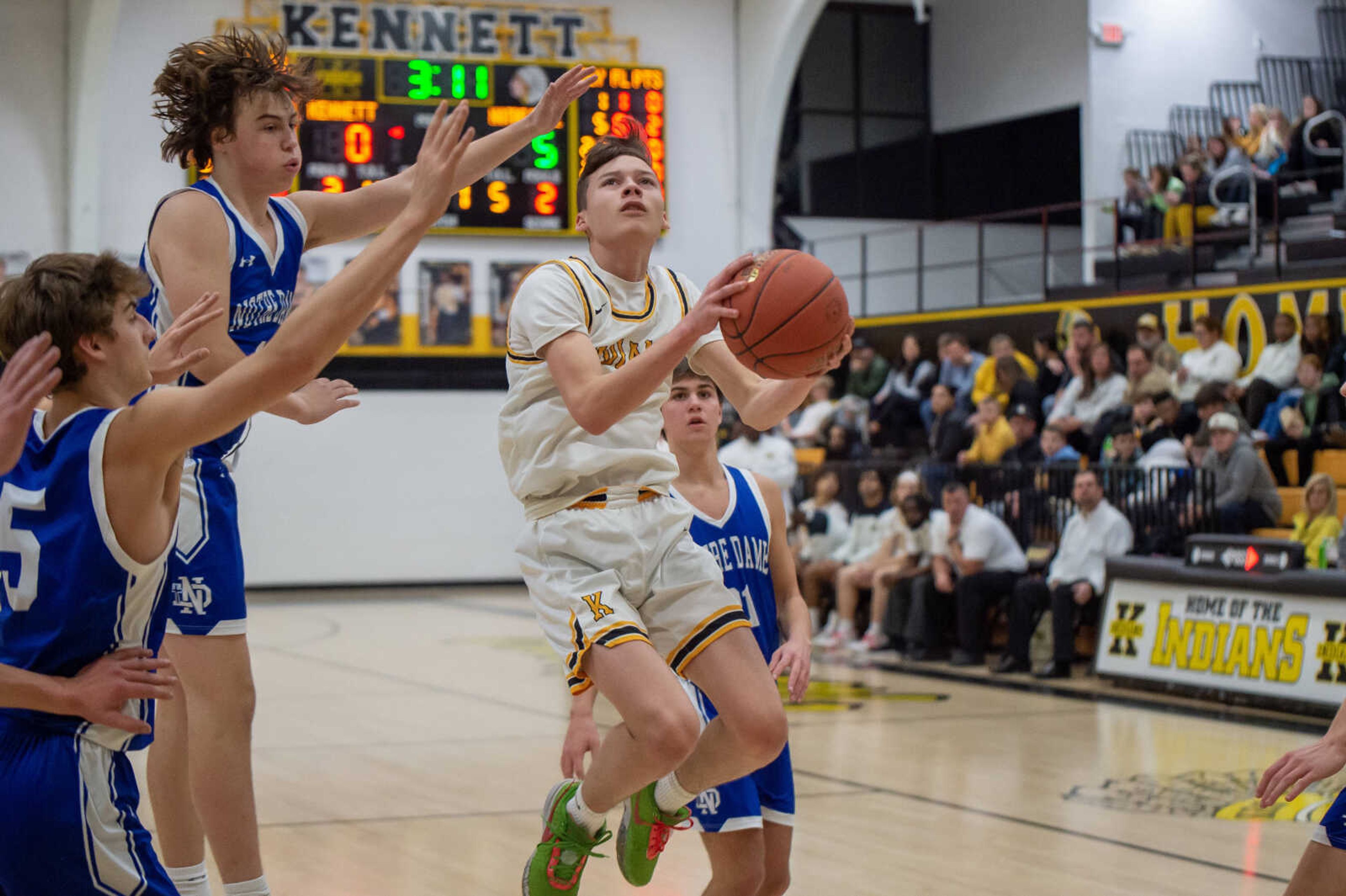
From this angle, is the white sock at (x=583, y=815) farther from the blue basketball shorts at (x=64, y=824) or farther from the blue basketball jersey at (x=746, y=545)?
the blue basketball shorts at (x=64, y=824)

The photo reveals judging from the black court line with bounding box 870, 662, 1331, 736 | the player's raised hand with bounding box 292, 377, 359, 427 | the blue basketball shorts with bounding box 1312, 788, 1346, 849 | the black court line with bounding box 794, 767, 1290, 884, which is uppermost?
the player's raised hand with bounding box 292, 377, 359, 427

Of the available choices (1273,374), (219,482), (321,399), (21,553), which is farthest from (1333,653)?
(21,553)

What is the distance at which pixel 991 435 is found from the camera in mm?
11398

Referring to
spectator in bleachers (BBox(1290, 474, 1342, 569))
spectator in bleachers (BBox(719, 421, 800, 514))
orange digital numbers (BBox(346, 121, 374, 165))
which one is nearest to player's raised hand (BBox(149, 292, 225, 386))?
spectator in bleachers (BBox(1290, 474, 1342, 569))

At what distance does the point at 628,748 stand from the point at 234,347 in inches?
46.6

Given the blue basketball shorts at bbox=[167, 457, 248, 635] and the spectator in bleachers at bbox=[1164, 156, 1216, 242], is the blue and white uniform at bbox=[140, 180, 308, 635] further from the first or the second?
the spectator in bleachers at bbox=[1164, 156, 1216, 242]

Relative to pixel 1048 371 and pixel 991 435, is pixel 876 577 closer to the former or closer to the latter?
pixel 991 435

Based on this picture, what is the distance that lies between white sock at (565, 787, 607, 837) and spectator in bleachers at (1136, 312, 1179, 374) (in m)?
8.69

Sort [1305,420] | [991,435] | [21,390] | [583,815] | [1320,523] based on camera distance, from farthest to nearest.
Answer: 1. [991,435]
2. [1305,420]
3. [1320,523]
4. [583,815]
5. [21,390]

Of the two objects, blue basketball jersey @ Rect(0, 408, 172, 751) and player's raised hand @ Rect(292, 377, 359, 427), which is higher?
player's raised hand @ Rect(292, 377, 359, 427)

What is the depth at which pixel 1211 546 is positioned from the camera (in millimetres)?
8539

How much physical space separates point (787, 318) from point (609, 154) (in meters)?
0.66

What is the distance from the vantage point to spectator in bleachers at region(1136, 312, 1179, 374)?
1139 cm

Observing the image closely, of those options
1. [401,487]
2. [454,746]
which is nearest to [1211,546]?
[454,746]
